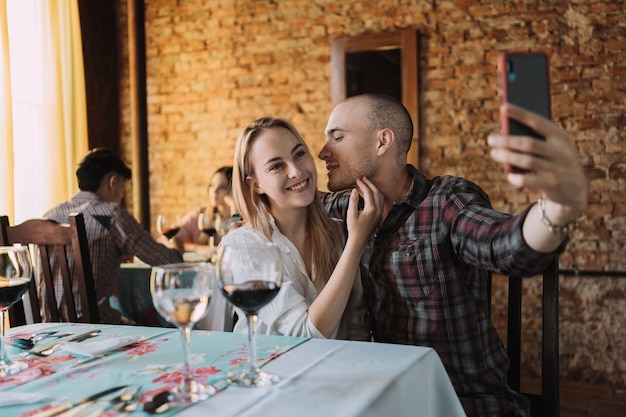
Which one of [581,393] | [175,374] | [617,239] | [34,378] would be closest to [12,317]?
[34,378]

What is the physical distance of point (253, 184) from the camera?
1.82 metres

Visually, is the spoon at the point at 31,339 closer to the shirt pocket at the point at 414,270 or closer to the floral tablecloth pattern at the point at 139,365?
the floral tablecloth pattern at the point at 139,365

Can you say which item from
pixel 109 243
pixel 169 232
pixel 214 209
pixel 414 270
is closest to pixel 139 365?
pixel 414 270

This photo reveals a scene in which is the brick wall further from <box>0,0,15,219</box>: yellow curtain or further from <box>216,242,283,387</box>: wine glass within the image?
<box>216,242,283,387</box>: wine glass

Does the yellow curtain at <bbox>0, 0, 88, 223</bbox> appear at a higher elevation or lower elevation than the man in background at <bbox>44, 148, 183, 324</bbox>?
higher

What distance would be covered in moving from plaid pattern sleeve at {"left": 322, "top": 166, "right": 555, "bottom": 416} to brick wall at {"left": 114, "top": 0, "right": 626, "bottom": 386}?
251 centimetres

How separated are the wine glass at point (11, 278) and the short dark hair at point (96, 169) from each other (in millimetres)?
2000

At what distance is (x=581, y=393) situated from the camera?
356cm

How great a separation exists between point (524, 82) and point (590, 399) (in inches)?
122

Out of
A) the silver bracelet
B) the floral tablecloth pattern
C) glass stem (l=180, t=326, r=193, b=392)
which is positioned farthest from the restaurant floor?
glass stem (l=180, t=326, r=193, b=392)

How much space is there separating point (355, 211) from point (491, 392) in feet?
1.86

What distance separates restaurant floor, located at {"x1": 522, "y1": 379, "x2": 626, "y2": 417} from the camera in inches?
125

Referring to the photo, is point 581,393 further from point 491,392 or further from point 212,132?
point 212,132

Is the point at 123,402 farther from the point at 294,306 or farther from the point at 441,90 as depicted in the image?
the point at 441,90
